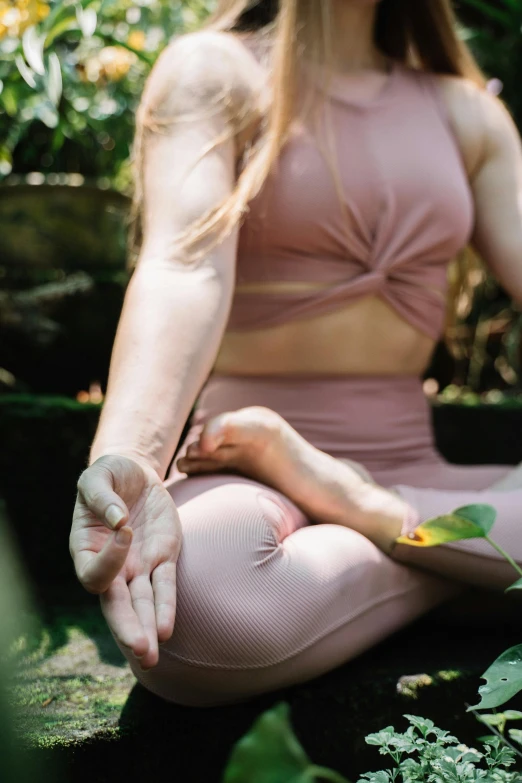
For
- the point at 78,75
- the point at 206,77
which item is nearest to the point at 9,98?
the point at 78,75

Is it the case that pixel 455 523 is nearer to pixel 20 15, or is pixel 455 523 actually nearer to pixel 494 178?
pixel 494 178

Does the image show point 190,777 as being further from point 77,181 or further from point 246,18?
point 77,181

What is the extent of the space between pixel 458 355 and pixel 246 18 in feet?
4.42

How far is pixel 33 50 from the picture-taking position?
1711 millimetres

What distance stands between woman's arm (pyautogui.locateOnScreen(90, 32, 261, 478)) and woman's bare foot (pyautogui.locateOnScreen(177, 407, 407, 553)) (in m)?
0.09

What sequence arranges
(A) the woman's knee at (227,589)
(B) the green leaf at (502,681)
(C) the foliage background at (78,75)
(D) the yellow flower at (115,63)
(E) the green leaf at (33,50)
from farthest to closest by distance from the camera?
(D) the yellow flower at (115,63)
(C) the foliage background at (78,75)
(E) the green leaf at (33,50)
(A) the woman's knee at (227,589)
(B) the green leaf at (502,681)

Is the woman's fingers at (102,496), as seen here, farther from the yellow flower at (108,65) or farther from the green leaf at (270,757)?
the yellow flower at (108,65)

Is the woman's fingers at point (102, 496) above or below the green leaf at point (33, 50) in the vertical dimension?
below

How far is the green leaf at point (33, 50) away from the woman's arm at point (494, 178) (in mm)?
801

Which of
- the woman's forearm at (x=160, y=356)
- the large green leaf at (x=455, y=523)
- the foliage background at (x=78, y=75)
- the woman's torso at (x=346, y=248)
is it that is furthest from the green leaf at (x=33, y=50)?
the large green leaf at (x=455, y=523)

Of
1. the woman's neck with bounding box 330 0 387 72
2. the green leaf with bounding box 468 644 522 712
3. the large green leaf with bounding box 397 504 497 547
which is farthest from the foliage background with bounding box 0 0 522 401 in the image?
the green leaf with bounding box 468 644 522 712

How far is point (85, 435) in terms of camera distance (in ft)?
5.49

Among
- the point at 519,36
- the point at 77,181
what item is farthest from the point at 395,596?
the point at 519,36

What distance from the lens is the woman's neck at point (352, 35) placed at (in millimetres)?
1540
